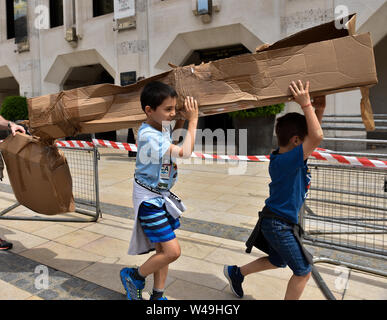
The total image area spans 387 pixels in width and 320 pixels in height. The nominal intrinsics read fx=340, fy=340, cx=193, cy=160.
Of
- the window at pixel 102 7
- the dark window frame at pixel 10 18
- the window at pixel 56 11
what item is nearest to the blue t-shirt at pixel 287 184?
the window at pixel 102 7

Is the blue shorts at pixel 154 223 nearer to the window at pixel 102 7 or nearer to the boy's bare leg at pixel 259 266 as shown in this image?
the boy's bare leg at pixel 259 266

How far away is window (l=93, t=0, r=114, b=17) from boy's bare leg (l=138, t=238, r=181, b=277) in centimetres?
1454

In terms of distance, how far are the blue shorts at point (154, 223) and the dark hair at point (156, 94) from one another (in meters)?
0.65

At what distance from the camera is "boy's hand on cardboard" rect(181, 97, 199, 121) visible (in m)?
2.22


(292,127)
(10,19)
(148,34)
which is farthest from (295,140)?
(10,19)

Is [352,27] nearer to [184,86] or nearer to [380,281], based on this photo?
[184,86]

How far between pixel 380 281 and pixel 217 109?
6.68 feet

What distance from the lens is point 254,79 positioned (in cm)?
211

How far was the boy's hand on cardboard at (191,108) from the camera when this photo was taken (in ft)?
7.28

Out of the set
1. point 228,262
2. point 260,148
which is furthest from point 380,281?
point 260,148

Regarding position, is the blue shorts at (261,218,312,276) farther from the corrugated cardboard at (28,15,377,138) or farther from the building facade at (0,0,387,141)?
the building facade at (0,0,387,141)

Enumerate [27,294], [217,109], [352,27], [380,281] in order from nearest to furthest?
1. [352,27]
2. [217,109]
3. [27,294]
4. [380,281]

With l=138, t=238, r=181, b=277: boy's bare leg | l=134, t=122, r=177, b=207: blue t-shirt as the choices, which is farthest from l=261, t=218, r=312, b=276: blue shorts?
l=134, t=122, r=177, b=207: blue t-shirt

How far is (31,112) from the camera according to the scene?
292 centimetres
